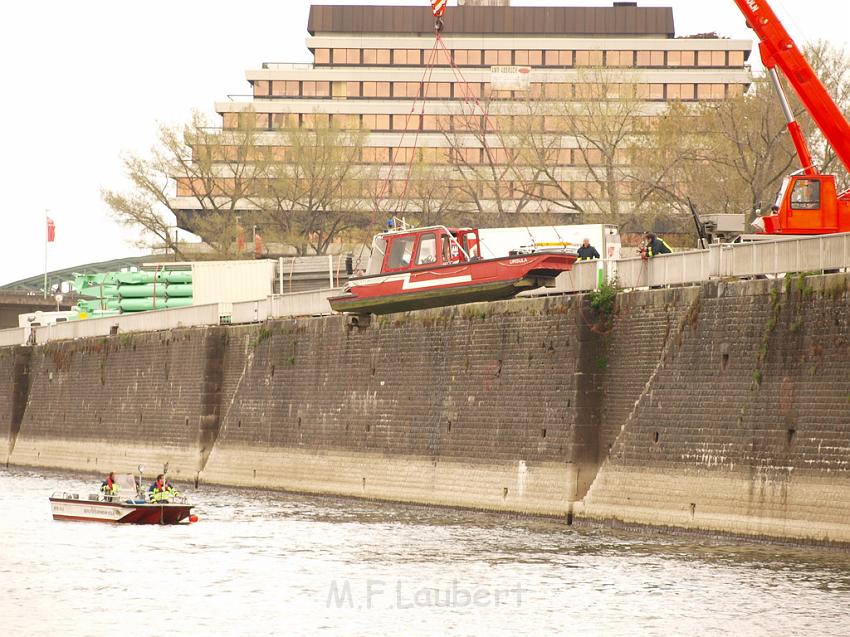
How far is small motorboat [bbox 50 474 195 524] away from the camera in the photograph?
37.0 metres

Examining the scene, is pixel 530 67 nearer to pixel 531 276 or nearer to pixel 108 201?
pixel 108 201

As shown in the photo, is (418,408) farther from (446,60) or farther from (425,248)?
(446,60)

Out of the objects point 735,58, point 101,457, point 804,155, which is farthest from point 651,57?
point 804,155

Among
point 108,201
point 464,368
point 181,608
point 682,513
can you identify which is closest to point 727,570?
point 682,513

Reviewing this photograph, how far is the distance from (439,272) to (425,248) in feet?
3.40

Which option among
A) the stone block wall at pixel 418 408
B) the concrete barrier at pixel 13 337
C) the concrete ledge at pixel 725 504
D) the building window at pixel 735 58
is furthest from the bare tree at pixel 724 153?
the building window at pixel 735 58

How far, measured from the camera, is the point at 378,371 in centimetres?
4112

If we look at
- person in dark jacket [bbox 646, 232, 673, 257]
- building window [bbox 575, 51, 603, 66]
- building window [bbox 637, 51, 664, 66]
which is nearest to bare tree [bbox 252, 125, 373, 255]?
building window [bbox 575, 51, 603, 66]

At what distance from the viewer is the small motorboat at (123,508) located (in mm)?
37031

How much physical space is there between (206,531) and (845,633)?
1749 centimetres

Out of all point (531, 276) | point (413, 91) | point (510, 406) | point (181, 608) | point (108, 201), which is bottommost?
point (181, 608)

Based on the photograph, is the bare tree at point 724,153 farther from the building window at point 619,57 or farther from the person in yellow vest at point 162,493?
the building window at point 619,57

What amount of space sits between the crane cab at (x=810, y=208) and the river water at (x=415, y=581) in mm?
8731
